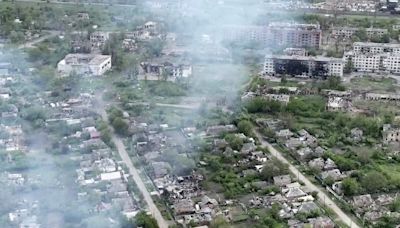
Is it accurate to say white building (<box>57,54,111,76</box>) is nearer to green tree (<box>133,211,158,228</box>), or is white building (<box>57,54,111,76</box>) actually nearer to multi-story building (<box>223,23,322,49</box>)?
multi-story building (<box>223,23,322,49</box>)

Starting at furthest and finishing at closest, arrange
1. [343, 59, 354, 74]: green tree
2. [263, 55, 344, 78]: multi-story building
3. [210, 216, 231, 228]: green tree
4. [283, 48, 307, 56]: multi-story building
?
[283, 48, 307, 56]: multi-story building, [343, 59, 354, 74]: green tree, [263, 55, 344, 78]: multi-story building, [210, 216, 231, 228]: green tree

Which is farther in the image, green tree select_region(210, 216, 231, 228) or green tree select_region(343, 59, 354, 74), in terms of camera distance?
green tree select_region(343, 59, 354, 74)

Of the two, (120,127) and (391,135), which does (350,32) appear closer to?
(391,135)

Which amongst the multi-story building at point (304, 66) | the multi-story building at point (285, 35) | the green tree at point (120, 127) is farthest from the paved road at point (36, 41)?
the green tree at point (120, 127)

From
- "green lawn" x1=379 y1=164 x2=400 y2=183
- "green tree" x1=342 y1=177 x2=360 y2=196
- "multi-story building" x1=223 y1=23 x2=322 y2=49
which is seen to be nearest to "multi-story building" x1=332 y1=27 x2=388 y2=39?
"multi-story building" x1=223 y1=23 x2=322 y2=49

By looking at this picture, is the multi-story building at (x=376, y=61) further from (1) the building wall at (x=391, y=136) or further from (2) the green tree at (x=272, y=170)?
(2) the green tree at (x=272, y=170)

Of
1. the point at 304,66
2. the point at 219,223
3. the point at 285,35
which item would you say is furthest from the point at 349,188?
the point at 285,35
